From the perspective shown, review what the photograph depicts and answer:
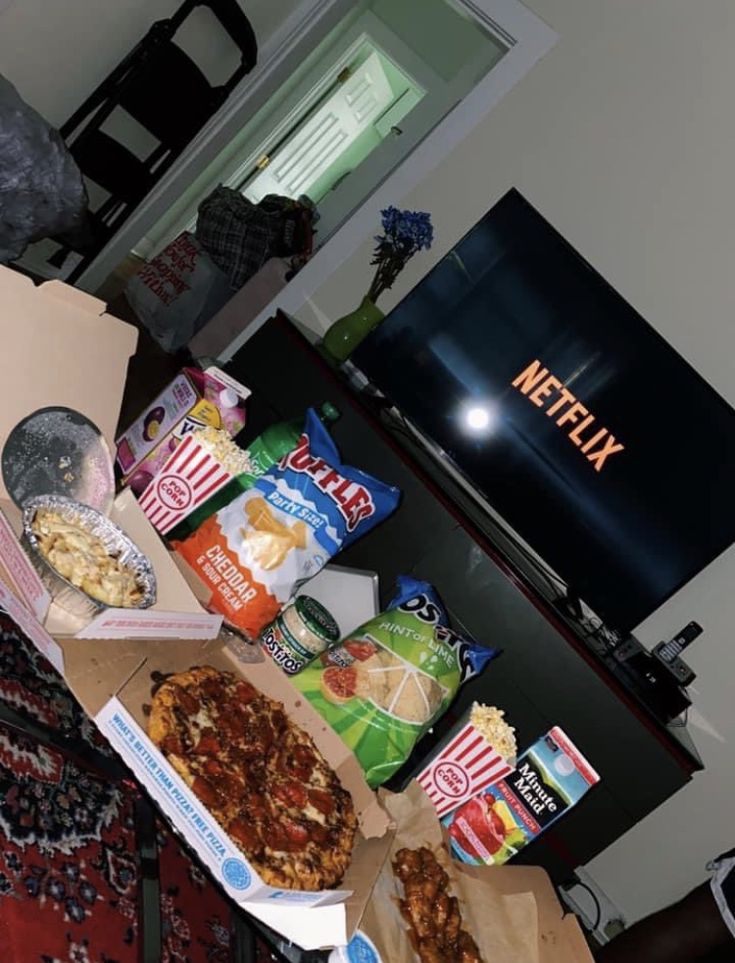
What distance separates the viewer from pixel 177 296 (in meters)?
3.39

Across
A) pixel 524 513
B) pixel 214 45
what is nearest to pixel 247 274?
pixel 214 45

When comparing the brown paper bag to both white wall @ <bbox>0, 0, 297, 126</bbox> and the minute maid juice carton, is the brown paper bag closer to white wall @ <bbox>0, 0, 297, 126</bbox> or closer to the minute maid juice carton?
the minute maid juice carton

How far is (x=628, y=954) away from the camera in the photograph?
1969 mm

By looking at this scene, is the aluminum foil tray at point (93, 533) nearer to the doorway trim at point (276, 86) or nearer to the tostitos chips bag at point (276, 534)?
the tostitos chips bag at point (276, 534)

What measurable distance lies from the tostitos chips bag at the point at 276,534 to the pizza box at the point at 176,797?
0.17m

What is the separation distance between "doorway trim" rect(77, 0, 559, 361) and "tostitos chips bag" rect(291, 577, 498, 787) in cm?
188

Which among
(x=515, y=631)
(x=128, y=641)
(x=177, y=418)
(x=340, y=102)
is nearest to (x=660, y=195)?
(x=515, y=631)

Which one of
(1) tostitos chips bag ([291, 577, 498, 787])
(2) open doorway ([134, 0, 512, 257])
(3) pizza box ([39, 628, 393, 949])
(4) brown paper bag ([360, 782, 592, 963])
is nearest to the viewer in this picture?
(3) pizza box ([39, 628, 393, 949])

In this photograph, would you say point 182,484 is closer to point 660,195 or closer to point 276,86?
point 660,195

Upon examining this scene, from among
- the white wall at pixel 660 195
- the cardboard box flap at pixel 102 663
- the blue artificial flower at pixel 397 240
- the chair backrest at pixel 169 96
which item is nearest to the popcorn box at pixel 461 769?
the cardboard box flap at pixel 102 663

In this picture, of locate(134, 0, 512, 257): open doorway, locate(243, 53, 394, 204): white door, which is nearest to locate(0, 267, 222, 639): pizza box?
locate(134, 0, 512, 257): open doorway

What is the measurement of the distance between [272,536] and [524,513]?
1.12 m

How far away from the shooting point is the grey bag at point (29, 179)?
193cm

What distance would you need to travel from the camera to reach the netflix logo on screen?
7.27 feet
